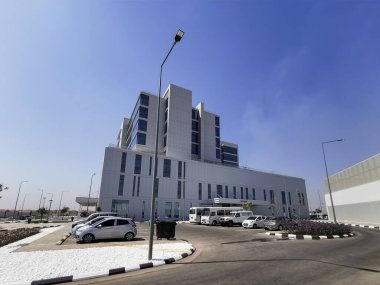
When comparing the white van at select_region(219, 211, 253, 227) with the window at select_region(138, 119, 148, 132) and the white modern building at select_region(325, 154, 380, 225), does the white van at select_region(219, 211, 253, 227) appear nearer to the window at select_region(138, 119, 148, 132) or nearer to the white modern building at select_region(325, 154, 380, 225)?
the white modern building at select_region(325, 154, 380, 225)

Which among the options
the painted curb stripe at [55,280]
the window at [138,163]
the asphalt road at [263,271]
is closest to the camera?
the asphalt road at [263,271]

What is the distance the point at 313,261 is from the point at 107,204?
4976 cm

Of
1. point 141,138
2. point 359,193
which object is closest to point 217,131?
point 141,138

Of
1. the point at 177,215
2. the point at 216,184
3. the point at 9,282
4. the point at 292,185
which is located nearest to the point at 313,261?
the point at 9,282

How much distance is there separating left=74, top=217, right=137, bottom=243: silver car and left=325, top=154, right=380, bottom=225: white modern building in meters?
36.6

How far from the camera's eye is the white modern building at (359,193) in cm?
3625

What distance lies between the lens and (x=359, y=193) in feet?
136

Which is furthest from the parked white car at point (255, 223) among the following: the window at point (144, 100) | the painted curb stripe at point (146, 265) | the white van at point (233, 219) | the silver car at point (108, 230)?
the window at point (144, 100)

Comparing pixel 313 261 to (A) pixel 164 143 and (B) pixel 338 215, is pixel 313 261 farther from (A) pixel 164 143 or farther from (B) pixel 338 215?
(A) pixel 164 143

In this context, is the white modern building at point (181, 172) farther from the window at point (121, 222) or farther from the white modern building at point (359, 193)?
the window at point (121, 222)

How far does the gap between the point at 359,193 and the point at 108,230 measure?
140ft

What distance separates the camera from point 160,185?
2373 inches

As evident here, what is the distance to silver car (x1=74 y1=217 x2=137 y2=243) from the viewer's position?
15.6 metres

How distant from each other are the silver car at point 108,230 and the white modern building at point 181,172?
37.4 m
